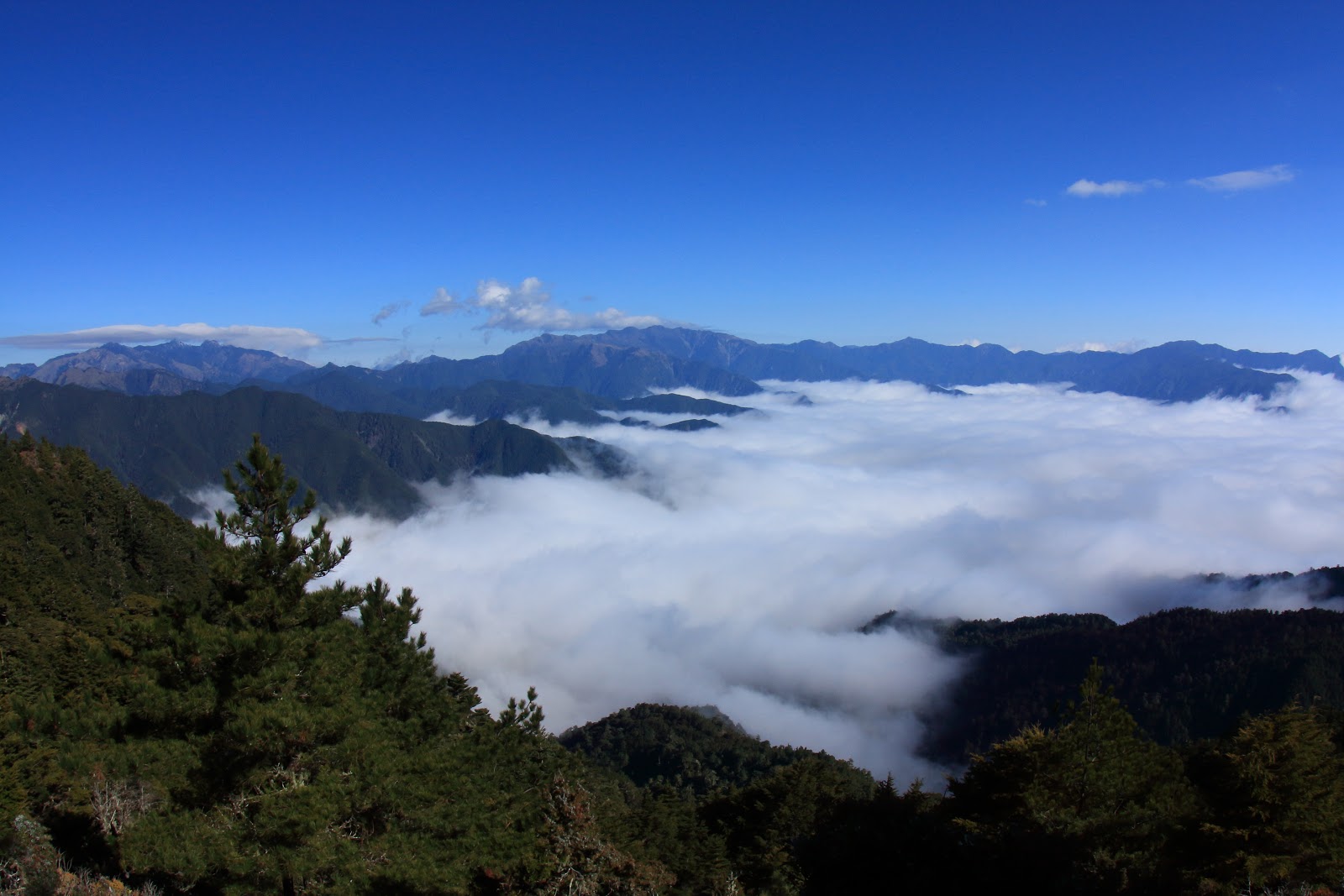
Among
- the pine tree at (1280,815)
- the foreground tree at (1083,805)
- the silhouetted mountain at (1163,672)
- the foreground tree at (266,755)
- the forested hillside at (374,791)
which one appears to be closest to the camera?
the foreground tree at (266,755)

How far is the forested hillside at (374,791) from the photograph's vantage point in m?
12.1

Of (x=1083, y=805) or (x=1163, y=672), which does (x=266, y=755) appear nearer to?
(x=1083, y=805)

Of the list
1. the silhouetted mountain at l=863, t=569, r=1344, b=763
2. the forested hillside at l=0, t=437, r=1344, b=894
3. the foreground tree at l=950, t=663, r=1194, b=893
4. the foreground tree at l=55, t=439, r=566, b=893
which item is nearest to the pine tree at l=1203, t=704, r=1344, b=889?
the forested hillside at l=0, t=437, r=1344, b=894

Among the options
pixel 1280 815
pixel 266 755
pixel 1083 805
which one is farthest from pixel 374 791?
pixel 1280 815

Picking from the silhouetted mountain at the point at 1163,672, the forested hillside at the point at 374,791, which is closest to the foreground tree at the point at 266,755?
the forested hillside at the point at 374,791

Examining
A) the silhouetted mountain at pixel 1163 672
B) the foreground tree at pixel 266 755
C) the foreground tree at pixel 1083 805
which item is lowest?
the silhouetted mountain at pixel 1163 672

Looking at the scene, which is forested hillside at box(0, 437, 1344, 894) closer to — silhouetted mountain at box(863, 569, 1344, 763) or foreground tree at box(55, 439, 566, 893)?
foreground tree at box(55, 439, 566, 893)

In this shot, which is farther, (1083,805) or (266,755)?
(1083,805)

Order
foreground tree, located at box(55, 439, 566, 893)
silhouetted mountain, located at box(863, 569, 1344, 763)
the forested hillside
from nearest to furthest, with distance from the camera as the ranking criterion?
foreground tree, located at box(55, 439, 566, 893)
the forested hillside
silhouetted mountain, located at box(863, 569, 1344, 763)

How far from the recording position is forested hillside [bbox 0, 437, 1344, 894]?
12.1 m

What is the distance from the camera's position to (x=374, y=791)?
13125 mm

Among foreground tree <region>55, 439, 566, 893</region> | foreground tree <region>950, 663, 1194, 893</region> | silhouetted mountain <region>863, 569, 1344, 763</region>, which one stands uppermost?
foreground tree <region>55, 439, 566, 893</region>

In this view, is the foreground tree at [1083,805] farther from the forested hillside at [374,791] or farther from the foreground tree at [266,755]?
the foreground tree at [266,755]

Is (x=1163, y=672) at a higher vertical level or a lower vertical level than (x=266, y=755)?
lower
